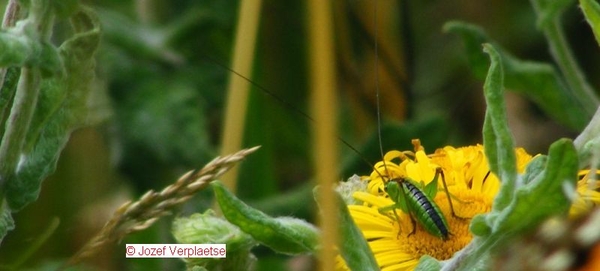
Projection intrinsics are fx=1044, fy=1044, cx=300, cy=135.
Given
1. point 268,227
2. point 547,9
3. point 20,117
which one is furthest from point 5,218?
point 547,9

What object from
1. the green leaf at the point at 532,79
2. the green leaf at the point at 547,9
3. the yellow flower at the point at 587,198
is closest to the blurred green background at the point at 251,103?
the green leaf at the point at 532,79

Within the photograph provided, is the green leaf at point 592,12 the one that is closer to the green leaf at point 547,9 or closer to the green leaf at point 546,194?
the green leaf at point 546,194

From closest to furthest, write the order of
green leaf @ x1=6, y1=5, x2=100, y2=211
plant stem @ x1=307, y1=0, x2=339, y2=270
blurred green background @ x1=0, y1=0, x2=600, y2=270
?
plant stem @ x1=307, y1=0, x2=339, y2=270, green leaf @ x1=6, y1=5, x2=100, y2=211, blurred green background @ x1=0, y1=0, x2=600, y2=270

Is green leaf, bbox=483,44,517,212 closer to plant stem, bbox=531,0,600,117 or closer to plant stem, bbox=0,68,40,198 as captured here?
plant stem, bbox=0,68,40,198

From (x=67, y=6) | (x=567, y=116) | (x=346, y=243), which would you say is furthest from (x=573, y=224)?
(x=567, y=116)

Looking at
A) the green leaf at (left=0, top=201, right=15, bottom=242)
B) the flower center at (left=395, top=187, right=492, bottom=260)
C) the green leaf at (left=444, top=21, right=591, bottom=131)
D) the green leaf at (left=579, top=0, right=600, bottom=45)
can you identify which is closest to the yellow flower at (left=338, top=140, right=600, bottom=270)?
the flower center at (left=395, top=187, right=492, bottom=260)

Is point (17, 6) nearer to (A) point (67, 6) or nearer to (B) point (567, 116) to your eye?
(A) point (67, 6)

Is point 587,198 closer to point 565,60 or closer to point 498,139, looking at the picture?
point 498,139
